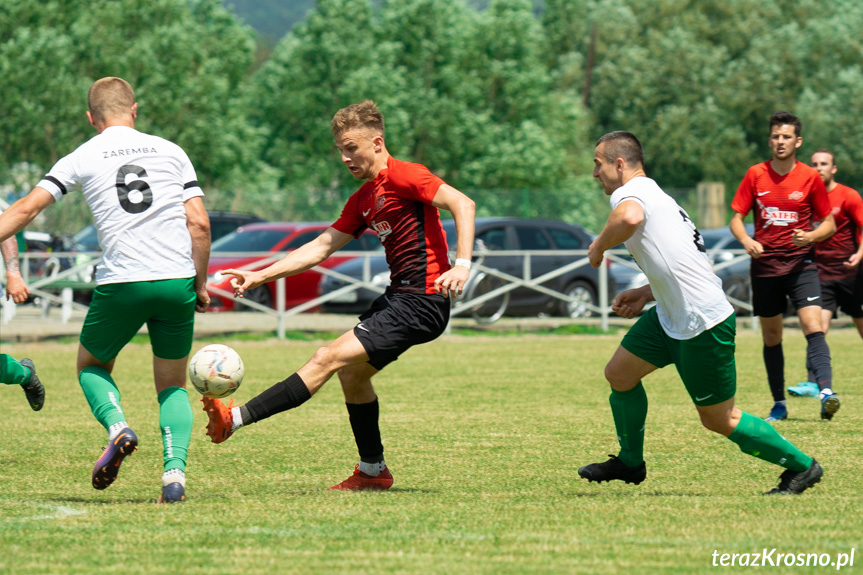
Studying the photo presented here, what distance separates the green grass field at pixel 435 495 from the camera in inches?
165

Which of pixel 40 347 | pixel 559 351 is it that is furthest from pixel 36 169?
pixel 559 351

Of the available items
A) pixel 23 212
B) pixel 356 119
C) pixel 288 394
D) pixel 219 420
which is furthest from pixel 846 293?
pixel 23 212

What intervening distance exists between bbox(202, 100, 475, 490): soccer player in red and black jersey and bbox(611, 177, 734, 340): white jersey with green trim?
818mm

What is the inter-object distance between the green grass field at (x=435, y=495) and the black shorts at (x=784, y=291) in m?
0.86

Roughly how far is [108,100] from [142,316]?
109 cm

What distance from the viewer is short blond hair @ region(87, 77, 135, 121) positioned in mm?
5602

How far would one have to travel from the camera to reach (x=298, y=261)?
6090mm

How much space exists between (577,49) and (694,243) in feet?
215

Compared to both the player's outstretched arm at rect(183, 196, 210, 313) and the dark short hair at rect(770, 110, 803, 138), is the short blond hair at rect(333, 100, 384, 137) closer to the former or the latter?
the player's outstretched arm at rect(183, 196, 210, 313)

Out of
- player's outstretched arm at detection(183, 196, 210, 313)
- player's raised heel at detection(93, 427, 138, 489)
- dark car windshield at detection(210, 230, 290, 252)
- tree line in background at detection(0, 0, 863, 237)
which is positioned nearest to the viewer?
player's raised heel at detection(93, 427, 138, 489)

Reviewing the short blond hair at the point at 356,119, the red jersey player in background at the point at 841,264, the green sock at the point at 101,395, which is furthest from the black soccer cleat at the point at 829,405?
the green sock at the point at 101,395

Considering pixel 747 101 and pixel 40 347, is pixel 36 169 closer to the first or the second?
pixel 40 347

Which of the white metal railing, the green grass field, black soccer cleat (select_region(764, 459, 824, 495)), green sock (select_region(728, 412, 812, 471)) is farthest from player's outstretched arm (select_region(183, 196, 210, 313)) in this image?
the white metal railing

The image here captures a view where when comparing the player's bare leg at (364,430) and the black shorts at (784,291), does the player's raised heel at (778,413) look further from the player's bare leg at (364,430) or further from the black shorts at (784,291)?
the player's bare leg at (364,430)
